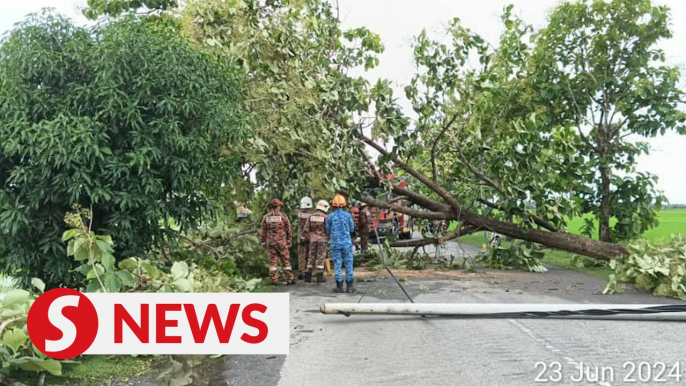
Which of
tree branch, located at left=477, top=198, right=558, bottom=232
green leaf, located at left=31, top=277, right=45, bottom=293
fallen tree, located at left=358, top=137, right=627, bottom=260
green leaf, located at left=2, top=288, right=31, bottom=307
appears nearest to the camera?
green leaf, located at left=2, top=288, right=31, bottom=307

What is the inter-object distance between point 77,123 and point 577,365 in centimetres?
590

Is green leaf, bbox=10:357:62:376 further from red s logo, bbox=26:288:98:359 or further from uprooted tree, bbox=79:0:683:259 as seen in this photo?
uprooted tree, bbox=79:0:683:259

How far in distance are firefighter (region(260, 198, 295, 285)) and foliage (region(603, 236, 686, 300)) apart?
5.57m

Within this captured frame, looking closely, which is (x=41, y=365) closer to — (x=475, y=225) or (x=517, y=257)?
(x=475, y=225)

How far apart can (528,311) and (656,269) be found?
3.81 m

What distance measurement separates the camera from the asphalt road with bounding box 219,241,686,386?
4953mm

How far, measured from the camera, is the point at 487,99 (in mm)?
13078

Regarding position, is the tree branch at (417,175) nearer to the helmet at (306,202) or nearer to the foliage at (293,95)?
the foliage at (293,95)

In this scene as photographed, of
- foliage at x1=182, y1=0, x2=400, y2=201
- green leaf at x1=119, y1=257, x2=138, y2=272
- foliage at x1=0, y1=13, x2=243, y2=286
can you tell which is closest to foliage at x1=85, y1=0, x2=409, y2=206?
foliage at x1=182, y1=0, x2=400, y2=201

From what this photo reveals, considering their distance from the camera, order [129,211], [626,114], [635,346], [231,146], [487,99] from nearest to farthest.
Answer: [635,346], [129,211], [231,146], [487,99], [626,114]

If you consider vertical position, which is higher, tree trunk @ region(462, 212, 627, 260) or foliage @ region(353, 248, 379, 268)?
tree trunk @ region(462, 212, 627, 260)

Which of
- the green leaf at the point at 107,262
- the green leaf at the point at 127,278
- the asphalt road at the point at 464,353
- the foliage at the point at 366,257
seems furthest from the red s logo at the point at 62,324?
the foliage at the point at 366,257

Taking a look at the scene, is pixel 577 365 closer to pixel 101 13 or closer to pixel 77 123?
pixel 77 123

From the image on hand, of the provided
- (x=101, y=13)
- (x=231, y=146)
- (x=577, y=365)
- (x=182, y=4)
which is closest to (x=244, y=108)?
(x=231, y=146)
